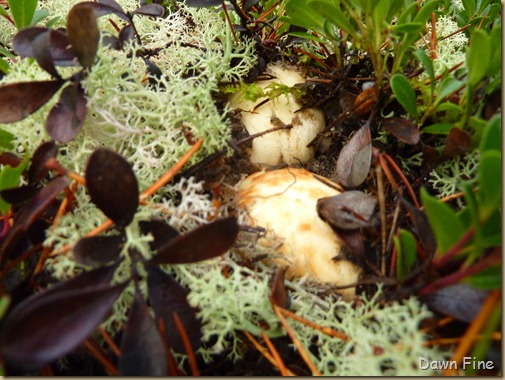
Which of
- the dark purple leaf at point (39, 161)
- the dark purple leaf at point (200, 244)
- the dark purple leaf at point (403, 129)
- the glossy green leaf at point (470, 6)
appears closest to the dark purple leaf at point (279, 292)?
the dark purple leaf at point (200, 244)

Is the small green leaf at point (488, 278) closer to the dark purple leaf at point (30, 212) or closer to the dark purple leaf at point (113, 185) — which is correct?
the dark purple leaf at point (113, 185)

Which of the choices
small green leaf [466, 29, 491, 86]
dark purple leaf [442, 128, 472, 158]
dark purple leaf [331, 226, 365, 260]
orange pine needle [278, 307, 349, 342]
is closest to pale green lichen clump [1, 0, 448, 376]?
orange pine needle [278, 307, 349, 342]

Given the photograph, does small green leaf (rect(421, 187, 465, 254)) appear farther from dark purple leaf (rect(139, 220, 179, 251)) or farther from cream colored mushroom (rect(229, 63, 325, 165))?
cream colored mushroom (rect(229, 63, 325, 165))

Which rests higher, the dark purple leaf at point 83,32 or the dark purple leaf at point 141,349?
the dark purple leaf at point 83,32

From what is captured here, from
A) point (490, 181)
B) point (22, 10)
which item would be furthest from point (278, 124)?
point (22, 10)

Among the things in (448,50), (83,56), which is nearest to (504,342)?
(448,50)

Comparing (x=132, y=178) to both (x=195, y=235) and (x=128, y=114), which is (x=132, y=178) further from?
(x=128, y=114)

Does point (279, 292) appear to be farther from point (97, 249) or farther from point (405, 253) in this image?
point (97, 249)
